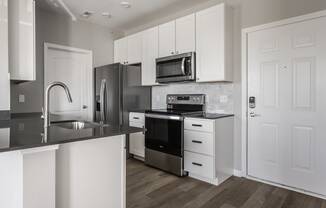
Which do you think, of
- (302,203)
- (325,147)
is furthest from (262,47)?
(302,203)

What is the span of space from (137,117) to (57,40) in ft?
6.54

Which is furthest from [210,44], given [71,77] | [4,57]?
[71,77]

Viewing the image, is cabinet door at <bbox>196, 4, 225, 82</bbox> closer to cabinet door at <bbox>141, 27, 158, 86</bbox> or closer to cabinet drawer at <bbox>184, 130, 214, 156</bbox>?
cabinet drawer at <bbox>184, 130, 214, 156</bbox>

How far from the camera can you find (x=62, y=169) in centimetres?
137

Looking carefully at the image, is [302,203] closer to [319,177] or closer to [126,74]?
[319,177]

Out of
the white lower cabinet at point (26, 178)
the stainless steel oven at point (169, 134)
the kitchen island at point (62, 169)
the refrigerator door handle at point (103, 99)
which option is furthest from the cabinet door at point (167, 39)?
the white lower cabinet at point (26, 178)

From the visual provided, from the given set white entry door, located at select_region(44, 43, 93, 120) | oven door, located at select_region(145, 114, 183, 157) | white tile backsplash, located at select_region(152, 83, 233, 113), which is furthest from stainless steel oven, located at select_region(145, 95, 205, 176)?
white entry door, located at select_region(44, 43, 93, 120)

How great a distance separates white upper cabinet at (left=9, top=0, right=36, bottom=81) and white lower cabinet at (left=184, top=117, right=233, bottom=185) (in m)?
2.13

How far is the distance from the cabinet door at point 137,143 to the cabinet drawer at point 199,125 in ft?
3.34

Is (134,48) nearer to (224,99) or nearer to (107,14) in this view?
(107,14)

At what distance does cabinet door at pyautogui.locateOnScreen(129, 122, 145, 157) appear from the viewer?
363 centimetres

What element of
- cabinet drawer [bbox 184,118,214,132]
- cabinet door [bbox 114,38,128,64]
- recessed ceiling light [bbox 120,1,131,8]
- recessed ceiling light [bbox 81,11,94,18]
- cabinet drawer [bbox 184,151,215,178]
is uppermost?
recessed ceiling light [bbox 81,11,94,18]

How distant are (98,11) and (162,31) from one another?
1.17m

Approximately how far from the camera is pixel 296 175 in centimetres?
253
